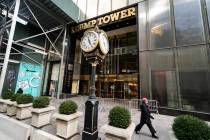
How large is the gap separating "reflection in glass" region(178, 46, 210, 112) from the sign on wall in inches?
640

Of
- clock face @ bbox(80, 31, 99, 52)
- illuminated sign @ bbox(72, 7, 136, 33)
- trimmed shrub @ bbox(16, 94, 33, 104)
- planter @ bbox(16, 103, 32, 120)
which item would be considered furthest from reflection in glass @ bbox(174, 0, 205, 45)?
planter @ bbox(16, 103, 32, 120)

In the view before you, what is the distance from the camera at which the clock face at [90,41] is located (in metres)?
3.98

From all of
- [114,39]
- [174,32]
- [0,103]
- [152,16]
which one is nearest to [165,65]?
[174,32]

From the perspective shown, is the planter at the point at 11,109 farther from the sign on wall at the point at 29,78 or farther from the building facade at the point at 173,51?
the sign on wall at the point at 29,78

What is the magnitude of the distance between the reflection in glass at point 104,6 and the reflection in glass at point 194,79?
1160 cm

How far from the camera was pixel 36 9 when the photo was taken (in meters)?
12.4

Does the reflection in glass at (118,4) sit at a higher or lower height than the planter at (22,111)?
higher

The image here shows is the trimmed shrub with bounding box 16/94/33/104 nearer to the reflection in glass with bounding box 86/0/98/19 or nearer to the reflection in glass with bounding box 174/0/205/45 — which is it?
the reflection in glass with bounding box 174/0/205/45

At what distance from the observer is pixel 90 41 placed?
4133mm

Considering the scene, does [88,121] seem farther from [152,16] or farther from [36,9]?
Result: [36,9]

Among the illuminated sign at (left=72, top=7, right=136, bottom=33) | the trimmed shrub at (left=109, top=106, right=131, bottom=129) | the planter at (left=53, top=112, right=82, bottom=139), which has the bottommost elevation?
the planter at (left=53, top=112, right=82, bottom=139)

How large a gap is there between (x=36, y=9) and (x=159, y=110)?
15.0 metres

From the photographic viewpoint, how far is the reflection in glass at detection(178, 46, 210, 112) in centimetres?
780

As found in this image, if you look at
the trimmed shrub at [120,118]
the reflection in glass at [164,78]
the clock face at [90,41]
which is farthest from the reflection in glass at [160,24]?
the trimmed shrub at [120,118]
